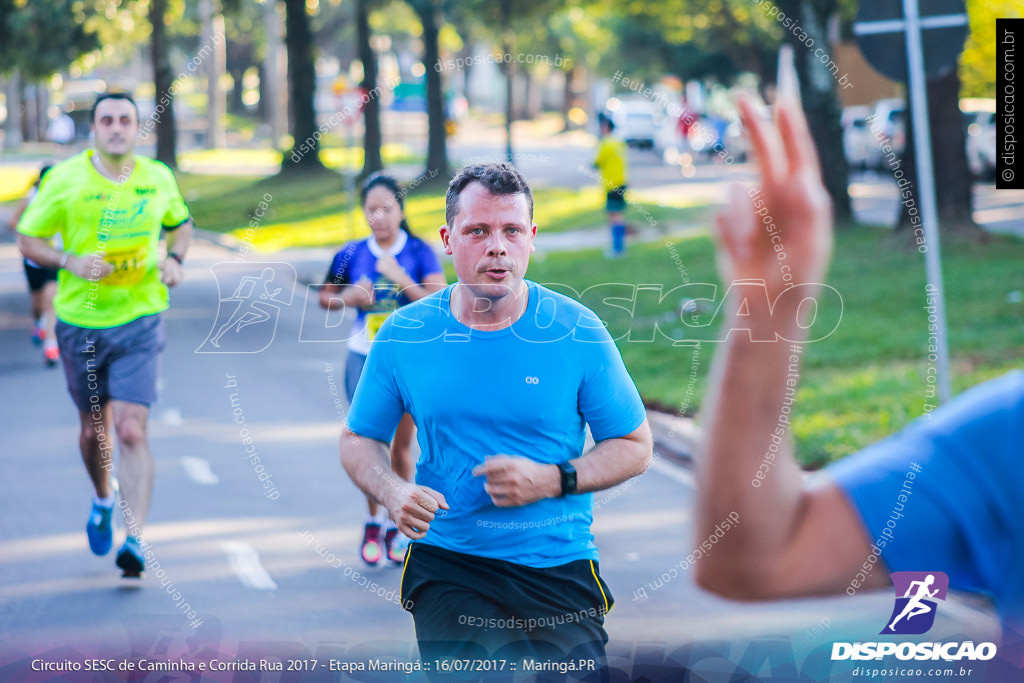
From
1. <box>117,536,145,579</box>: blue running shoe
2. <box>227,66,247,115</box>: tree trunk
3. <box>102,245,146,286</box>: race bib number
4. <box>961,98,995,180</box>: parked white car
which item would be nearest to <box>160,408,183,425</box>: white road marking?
<box>117,536,145,579</box>: blue running shoe

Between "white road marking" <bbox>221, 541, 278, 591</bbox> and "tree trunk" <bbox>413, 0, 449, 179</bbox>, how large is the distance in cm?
1930

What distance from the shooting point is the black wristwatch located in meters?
3.31

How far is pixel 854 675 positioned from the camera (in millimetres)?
4980

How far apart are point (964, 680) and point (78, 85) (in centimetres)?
7274

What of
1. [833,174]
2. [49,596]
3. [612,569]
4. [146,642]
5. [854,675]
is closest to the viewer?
[854,675]

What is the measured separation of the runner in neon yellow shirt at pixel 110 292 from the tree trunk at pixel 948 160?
14.5 m

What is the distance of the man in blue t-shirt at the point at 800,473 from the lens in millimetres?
1188

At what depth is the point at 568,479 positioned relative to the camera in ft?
10.9

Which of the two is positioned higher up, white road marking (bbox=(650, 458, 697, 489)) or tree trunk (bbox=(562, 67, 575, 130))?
tree trunk (bbox=(562, 67, 575, 130))

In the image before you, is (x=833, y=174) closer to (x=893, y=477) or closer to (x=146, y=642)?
(x=146, y=642)

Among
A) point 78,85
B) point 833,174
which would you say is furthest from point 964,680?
point 78,85

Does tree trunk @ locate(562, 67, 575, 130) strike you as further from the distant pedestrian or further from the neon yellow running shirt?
the neon yellow running shirt

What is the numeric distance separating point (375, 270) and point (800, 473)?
508cm

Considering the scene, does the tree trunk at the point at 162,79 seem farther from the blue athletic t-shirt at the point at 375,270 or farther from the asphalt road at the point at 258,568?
the blue athletic t-shirt at the point at 375,270
